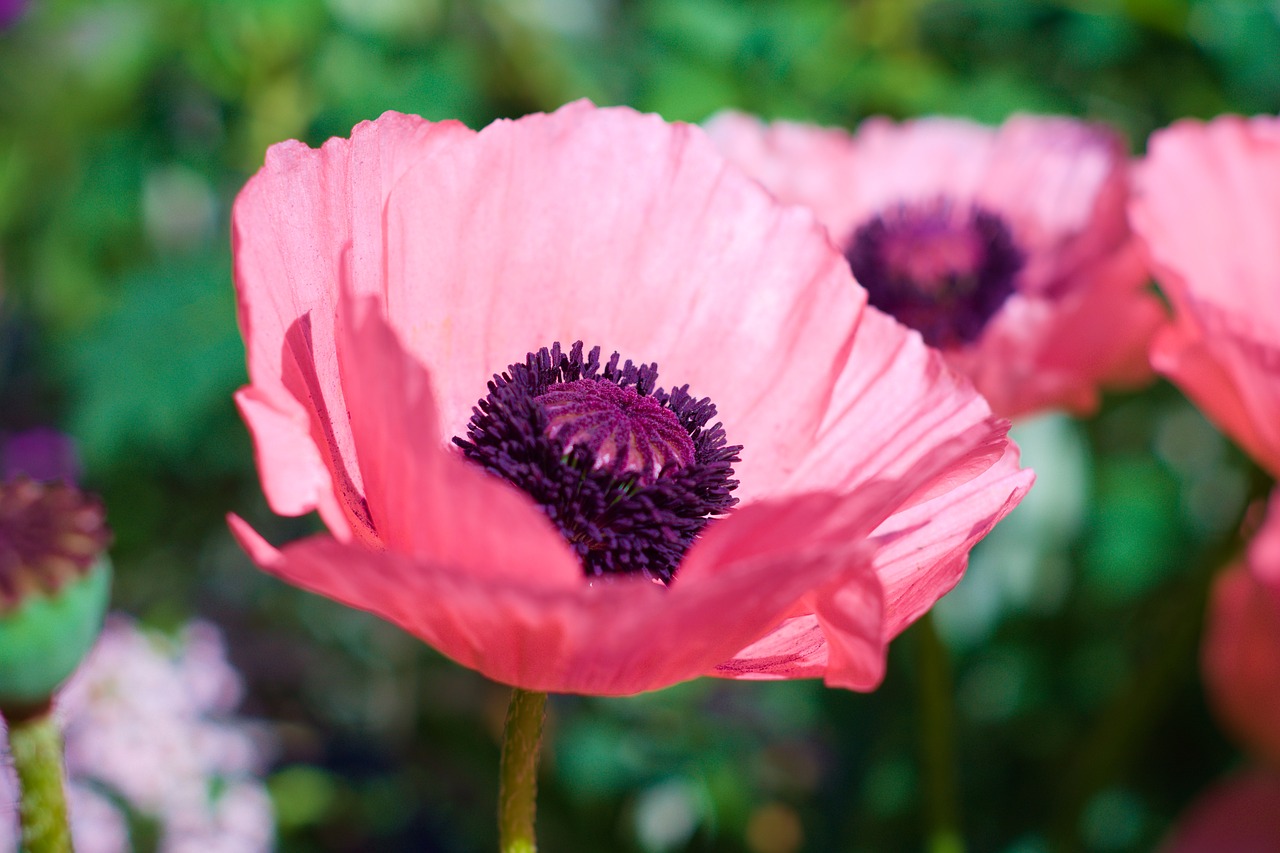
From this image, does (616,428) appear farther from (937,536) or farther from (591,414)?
(937,536)

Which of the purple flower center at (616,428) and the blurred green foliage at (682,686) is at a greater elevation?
the purple flower center at (616,428)

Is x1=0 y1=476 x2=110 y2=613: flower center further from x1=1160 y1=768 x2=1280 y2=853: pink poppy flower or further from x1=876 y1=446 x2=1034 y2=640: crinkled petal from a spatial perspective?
x1=1160 y1=768 x2=1280 y2=853: pink poppy flower

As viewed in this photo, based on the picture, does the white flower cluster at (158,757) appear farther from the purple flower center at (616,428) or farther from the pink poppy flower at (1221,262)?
the pink poppy flower at (1221,262)

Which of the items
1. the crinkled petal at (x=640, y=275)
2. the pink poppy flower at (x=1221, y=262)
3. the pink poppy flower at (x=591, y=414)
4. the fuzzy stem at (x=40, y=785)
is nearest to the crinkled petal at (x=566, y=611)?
the pink poppy flower at (x=591, y=414)

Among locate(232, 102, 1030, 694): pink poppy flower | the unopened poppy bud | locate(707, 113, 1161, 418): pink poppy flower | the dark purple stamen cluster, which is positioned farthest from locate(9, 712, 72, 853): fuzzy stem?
locate(707, 113, 1161, 418): pink poppy flower

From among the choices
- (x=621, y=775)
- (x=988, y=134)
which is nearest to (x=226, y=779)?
(x=621, y=775)

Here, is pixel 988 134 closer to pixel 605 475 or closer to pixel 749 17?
pixel 749 17

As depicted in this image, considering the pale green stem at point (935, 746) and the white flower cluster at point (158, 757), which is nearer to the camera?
the pale green stem at point (935, 746)
